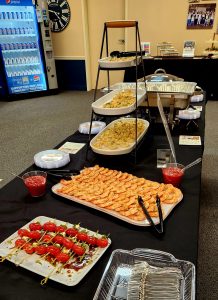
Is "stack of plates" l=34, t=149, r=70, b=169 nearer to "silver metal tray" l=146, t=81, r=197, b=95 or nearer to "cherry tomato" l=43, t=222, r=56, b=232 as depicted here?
"cherry tomato" l=43, t=222, r=56, b=232

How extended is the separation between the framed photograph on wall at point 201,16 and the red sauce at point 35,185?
4.95m

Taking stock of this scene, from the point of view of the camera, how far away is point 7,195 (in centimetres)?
112

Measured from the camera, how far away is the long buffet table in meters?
0.70

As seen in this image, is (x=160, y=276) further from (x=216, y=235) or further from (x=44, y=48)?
(x=44, y=48)

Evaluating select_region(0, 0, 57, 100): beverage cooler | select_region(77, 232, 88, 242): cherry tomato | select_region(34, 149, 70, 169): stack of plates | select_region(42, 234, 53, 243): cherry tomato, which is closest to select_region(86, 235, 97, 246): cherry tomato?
select_region(77, 232, 88, 242): cherry tomato

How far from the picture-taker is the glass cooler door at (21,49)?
190 inches

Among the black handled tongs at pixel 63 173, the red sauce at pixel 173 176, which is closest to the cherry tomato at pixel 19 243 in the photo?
the black handled tongs at pixel 63 173

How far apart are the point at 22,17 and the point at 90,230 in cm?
515

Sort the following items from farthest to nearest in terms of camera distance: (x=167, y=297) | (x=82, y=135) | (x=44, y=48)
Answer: (x=44, y=48) < (x=82, y=135) < (x=167, y=297)

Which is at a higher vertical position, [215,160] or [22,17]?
[22,17]

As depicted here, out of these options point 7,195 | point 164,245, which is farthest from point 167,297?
point 7,195

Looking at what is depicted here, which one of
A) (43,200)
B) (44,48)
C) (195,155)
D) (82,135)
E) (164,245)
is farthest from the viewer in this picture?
(44,48)

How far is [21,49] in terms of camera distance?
5.09m

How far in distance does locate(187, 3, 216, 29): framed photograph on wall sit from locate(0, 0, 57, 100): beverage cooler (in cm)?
280
